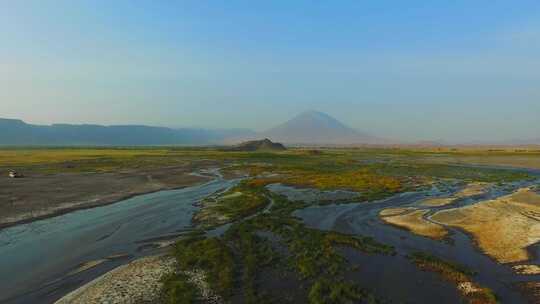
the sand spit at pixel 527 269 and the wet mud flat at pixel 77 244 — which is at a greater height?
the sand spit at pixel 527 269

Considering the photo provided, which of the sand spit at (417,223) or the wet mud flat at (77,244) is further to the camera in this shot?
the sand spit at (417,223)

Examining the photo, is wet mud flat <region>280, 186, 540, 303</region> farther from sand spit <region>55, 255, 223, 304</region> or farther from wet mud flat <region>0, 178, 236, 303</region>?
wet mud flat <region>0, 178, 236, 303</region>

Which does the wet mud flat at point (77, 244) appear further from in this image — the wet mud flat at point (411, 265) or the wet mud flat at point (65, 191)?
the wet mud flat at point (411, 265)

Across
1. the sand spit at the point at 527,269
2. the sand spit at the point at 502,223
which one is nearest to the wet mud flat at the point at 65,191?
the sand spit at the point at 502,223

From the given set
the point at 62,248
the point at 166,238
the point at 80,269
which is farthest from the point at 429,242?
the point at 62,248

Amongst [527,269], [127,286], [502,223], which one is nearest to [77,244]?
[127,286]

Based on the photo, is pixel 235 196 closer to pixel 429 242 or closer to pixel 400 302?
pixel 429 242

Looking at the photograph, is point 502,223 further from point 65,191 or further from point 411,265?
point 65,191
